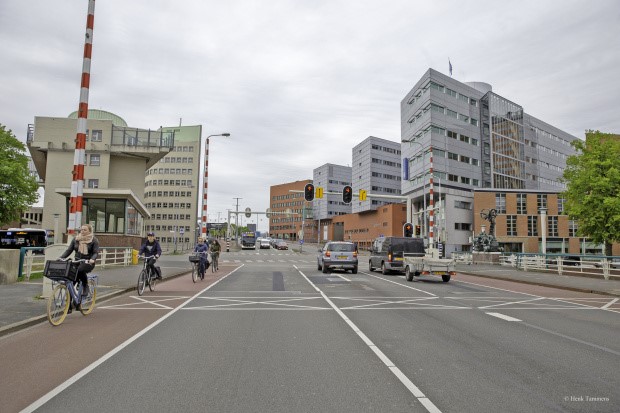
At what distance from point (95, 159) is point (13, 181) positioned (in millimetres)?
11751

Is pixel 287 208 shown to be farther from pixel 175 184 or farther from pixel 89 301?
pixel 89 301

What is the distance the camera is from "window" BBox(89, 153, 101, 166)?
47.9 meters

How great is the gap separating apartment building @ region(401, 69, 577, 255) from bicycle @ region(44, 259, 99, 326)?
51965 mm

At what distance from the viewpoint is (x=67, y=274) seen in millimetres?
8578

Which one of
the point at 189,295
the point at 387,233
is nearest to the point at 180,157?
the point at 387,233

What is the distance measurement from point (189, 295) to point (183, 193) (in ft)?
307

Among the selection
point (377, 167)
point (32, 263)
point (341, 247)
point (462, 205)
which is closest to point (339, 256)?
point (341, 247)

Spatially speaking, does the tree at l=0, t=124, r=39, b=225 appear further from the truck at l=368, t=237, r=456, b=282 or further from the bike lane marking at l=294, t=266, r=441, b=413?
the bike lane marking at l=294, t=266, r=441, b=413

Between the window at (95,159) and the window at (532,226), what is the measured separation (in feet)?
184

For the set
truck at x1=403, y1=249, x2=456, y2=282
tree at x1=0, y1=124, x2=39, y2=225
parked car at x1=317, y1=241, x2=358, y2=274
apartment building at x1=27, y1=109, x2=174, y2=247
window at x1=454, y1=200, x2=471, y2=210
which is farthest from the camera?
window at x1=454, y1=200, x2=471, y2=210

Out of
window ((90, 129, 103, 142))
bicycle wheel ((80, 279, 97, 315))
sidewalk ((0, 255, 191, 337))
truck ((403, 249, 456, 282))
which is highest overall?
window ((90, 129, 103, 142))

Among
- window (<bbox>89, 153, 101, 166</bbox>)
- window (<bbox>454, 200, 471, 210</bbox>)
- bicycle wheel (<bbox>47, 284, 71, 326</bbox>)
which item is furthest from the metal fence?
window (<bbox>454, 200, 471, 210</bbox>)

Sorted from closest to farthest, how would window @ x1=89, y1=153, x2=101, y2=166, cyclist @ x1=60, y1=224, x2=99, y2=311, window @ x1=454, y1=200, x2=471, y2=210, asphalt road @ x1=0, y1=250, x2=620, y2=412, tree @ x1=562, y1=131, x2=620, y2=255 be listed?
1. asphalt road @ x1=0, y1=250, x2=620, y2=412
2. cyclist @ x1=60, y1=224, x2=99, y2=311
3. tree @ x1=562, y1=131, x2=620, y2=255
4. window @ x1=89, y1=153, x2=101, y2=166
5. window @ x1=454, y1=200, x2=471, y2=210

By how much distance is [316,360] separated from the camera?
593cm
